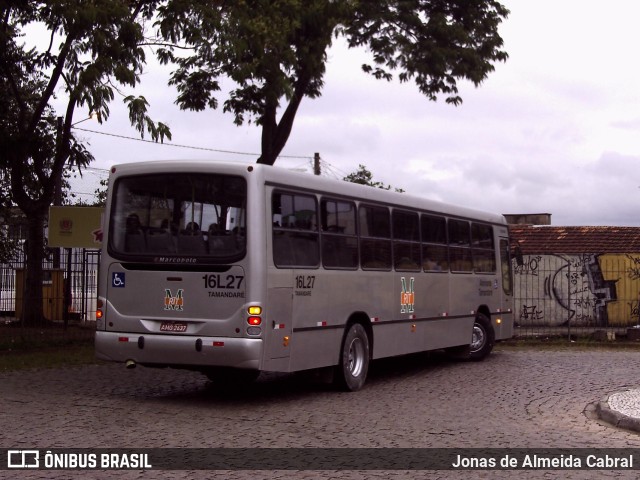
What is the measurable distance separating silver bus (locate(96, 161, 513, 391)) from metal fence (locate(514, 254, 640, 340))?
69.2ft

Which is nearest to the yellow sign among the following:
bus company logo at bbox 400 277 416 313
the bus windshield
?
bus company logo at bbox 400 277 416 313

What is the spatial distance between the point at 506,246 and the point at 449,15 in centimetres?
903

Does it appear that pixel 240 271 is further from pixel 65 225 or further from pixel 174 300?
pixel 65 225

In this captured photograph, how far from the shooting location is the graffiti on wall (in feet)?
111

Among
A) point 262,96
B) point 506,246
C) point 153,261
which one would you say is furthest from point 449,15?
point 153,261

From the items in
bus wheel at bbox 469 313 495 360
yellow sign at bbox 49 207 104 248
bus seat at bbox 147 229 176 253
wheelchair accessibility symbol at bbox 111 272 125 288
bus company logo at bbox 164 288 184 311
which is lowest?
bus wheel at bbox 469 313 495 360

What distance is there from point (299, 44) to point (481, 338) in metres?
8.76

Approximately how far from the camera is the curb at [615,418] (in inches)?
411

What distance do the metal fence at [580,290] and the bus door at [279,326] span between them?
22.9 meters

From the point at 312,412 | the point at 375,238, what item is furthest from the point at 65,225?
the point at 312,412

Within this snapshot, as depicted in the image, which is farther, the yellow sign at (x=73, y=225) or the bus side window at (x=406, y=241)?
the yellow sign at (x=73, y=225)

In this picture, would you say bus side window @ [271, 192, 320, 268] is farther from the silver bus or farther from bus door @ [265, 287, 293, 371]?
bus door @ [265, 287, 293, 371]

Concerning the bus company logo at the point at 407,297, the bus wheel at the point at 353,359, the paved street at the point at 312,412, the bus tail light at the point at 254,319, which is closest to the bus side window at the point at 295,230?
the bus tail light at the point at 254,319

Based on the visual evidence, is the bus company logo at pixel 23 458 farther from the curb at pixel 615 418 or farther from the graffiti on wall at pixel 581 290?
the graffiti on wall at pixel 581 290
